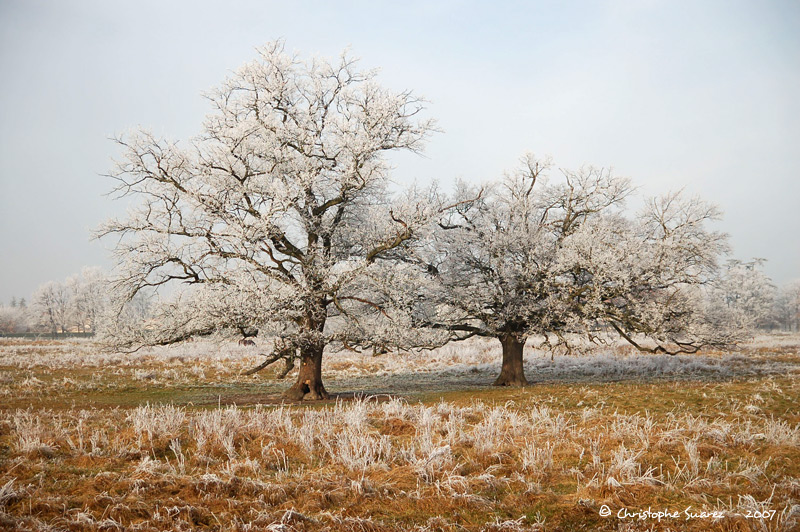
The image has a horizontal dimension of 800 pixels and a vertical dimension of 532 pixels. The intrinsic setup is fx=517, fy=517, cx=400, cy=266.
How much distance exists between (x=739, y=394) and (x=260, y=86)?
17894mm

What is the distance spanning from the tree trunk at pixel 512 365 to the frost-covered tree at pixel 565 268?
4 centimetres

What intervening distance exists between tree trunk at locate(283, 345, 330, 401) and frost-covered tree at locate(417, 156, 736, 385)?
445 centimetres

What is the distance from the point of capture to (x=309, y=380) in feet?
58.9

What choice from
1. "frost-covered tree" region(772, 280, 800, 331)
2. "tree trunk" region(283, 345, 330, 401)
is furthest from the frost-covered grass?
"frost-covered tree" region(772, 280, 800, 331)

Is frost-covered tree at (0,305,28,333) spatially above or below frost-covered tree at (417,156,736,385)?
above

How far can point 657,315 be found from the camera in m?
18.5

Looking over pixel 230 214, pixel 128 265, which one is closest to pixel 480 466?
pixel 230 214

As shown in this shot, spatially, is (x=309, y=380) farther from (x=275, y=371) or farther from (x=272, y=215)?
(x=275, y=371)

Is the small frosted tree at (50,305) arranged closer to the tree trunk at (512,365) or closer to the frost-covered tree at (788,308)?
the tree trunk at (512,365)

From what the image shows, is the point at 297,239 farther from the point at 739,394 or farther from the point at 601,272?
the point at 739,394

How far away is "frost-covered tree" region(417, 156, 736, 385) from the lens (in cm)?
1906

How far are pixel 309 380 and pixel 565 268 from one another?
33.2ft

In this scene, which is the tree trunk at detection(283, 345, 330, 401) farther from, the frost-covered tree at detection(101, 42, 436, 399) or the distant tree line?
the distant tree line

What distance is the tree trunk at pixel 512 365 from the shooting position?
21578 mm
